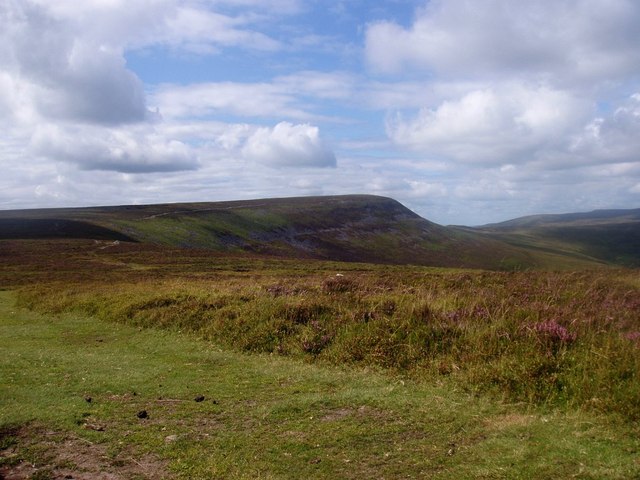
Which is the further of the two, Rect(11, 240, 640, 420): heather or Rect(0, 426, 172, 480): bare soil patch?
Rect(11, 240, 640, 420): heather

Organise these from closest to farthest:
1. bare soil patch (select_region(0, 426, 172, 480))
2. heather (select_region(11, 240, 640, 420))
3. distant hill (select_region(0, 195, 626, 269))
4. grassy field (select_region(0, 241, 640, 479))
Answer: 1. bare soil patch (select_region(0, 426, 172, 480))
2. grassy field (select_region(0, 241, 640, 479))
3. heather (select_region(11, 240, 640, 420))
4. distant hill (select_region(0, 195, 626, 269))

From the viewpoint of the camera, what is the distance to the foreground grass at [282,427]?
23.6ft

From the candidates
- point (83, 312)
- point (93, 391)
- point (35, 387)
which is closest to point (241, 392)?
point (93, 391)

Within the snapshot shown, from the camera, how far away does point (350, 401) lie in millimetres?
9969

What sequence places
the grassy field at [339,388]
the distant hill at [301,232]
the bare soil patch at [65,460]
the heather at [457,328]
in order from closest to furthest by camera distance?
the bare soil patch at [65,460]
the grassy field at [339,388]
the heather at [457,328]
the distant hill at [301,232]

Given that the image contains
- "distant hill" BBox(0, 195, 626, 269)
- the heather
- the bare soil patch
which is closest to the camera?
the bare soil patch

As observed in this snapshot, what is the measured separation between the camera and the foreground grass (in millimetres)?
7207

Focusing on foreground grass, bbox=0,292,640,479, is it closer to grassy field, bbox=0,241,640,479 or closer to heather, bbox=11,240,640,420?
grassy field, bbox=0,241,640,479

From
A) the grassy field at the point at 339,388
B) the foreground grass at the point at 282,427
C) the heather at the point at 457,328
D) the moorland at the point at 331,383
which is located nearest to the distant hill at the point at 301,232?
the heather at the point at 457,328

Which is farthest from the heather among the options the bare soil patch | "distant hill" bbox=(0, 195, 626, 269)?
"distant hill" bbox=(0, 195, 626, 269)

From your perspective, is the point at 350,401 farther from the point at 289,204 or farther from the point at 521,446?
the point at 289,204

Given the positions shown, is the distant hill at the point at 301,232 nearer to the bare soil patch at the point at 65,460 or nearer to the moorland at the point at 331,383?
the moorland at the point at 331,383

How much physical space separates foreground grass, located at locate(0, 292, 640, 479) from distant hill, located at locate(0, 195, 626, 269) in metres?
77.9

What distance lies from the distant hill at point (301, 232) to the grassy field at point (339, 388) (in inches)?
2893
